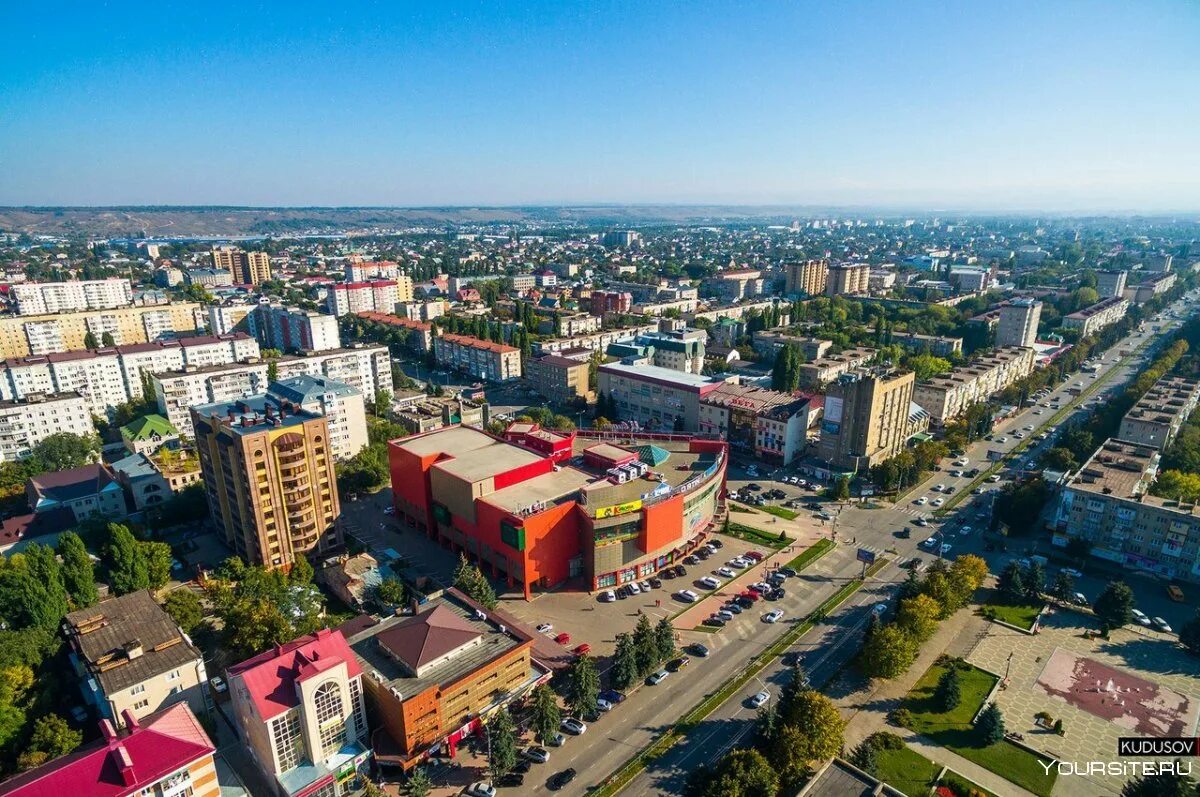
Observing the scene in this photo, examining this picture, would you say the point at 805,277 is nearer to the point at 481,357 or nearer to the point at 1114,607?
the point at 481,357

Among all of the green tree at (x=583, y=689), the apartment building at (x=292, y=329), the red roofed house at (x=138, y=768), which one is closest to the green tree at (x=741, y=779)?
the green tree at (x=583, y=689)

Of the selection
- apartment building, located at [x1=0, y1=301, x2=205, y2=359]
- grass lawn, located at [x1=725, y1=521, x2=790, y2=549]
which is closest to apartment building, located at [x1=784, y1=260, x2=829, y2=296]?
grass lawn, located at [x1=725, y1=521, x2=790, y2=549]

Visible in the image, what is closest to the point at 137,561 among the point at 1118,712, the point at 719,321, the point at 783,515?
the point at 783,515

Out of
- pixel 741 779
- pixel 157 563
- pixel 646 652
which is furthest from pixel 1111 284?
pixel 157 563

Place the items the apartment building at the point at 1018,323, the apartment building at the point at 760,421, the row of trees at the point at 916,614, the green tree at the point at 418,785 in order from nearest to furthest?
the green tree at the point at 418,785
the row of trees at the point at 916,614
the apartment building at the point at 760,421
the apartment building at the point at 1018,323

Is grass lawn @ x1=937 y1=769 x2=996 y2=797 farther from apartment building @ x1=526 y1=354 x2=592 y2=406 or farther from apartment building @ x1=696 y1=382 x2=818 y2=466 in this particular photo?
apartment building @ x1=526 y1=354 x2=592 y2=406

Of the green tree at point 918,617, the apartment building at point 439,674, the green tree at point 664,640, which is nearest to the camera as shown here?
the apartment building at point 439,674

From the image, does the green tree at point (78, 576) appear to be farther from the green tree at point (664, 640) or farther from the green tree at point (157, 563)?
the green tree at point (664, 640)
